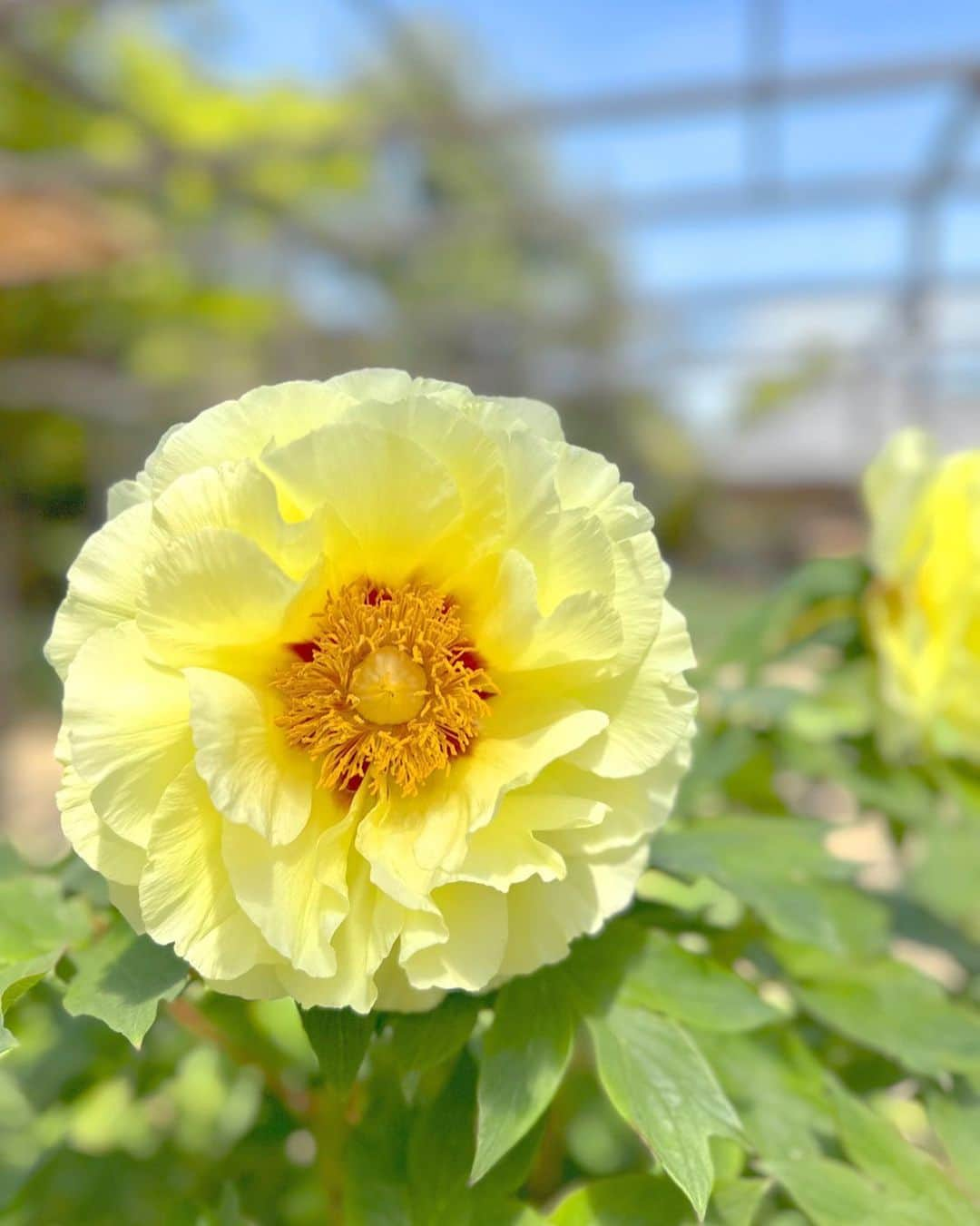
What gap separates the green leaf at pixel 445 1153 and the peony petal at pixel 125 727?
182 mm

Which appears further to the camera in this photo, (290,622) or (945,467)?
(945,467)

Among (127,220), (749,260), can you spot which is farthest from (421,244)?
(749,260)

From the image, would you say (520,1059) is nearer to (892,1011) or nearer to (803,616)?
(892,1011)

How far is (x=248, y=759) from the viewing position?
398mm

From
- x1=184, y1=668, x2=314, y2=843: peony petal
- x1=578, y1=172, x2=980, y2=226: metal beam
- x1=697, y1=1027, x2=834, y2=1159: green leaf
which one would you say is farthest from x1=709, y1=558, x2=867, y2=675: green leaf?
x1=578, y1=172, x2=980, y2=226: metal beam

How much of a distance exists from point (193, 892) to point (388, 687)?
115 mm

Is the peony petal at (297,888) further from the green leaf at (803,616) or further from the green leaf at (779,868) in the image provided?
the green leaf at (803,616)

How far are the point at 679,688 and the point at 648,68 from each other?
3905mm

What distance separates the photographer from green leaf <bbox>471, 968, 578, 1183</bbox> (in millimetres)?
404

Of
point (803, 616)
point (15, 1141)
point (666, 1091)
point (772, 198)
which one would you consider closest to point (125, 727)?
point (666, 1091)

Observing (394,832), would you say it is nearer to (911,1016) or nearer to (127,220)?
(911,1016)

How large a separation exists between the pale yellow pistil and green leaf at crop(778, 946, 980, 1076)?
0.26 m

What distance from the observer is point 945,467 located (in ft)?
2.53

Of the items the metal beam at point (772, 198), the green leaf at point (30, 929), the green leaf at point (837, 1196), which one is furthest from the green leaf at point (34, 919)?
the metal beam at point (772, 198)
